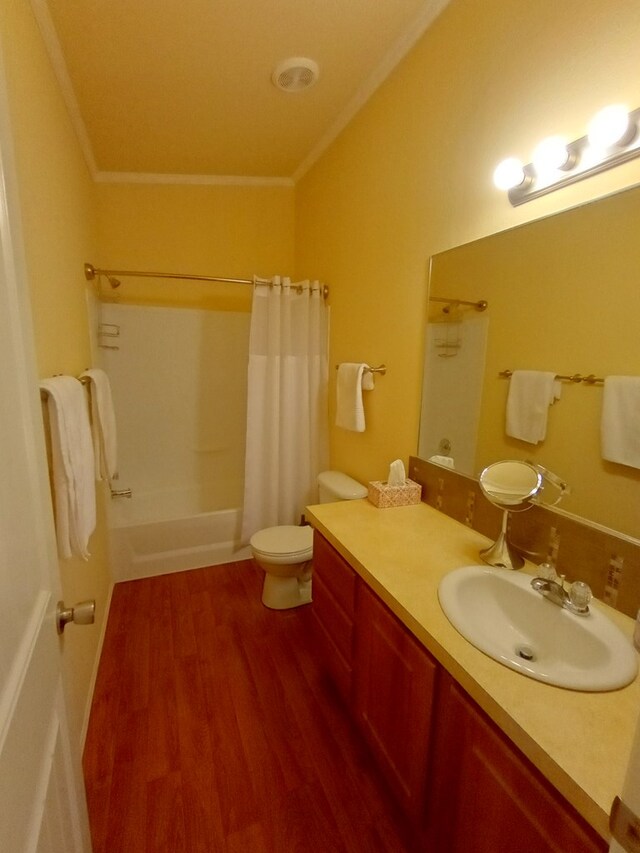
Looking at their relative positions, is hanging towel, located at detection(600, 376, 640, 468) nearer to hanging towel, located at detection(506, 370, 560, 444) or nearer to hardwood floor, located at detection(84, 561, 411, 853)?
hanging towel, located at detection(506, 370, 560, 444)

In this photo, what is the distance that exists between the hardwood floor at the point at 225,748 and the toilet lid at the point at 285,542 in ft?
1.30

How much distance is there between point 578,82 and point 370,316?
1150mm

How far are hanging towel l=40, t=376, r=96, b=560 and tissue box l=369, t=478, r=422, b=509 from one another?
1.08 metres

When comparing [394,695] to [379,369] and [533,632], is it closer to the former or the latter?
[533,632]

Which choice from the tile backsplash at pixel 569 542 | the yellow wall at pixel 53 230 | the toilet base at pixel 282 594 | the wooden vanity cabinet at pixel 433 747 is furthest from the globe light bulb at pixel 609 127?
the toilet base at pixel 282 594

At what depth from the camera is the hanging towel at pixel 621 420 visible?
0.99m

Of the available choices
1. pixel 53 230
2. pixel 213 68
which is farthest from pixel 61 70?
pixel 53 230

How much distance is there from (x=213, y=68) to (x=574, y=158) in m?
1.59

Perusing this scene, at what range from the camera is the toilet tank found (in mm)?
2102

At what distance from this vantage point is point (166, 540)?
2.53 metres

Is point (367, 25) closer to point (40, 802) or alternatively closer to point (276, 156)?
point (276, 156)

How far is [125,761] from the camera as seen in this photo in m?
1.39

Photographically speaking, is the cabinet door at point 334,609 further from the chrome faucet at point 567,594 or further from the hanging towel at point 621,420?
the hanging towel at point 621,420

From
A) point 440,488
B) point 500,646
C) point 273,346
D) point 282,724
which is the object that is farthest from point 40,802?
point 273,346
